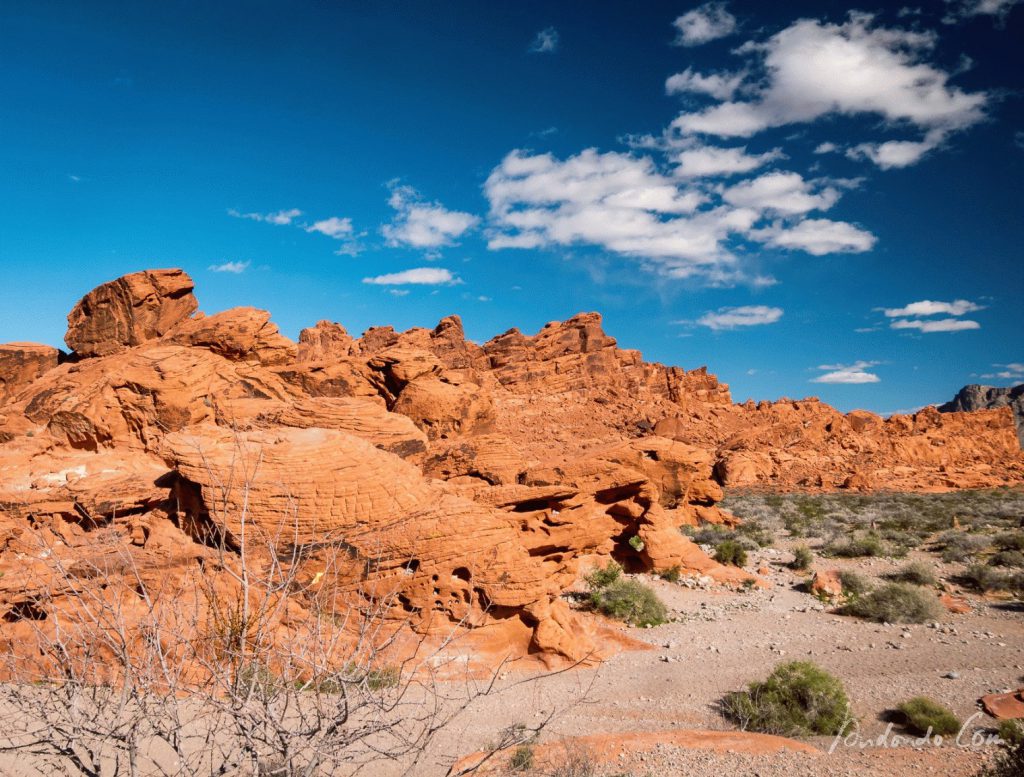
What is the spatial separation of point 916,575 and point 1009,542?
22.9 ft

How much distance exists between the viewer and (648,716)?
28.7 feet

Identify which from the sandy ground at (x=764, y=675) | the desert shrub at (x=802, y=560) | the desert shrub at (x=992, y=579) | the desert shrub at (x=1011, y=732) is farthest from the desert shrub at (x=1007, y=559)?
the desert shrub at (x=1011, y=732)

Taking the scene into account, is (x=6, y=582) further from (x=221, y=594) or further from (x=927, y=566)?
(x=927, y=566)

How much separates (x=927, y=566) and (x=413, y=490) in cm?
1593

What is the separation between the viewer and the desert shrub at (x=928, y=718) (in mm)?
7777

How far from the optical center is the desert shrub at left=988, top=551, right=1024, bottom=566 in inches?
692

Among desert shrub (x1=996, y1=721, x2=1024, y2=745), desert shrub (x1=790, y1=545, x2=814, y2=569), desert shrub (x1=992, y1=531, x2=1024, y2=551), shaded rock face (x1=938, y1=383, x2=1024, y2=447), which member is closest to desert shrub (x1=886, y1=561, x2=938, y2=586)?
desert shrub (x1=790, y1=545, x2=814, y2=569)

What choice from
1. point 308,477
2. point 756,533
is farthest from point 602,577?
point 756,533

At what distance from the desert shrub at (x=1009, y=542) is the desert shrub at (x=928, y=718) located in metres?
15.8

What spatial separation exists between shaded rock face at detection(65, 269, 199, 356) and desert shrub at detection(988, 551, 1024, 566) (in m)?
27.5

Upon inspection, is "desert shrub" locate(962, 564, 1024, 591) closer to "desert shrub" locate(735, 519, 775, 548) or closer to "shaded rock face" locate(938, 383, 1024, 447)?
"desert shrub" locate(735, 519, 775, 548)

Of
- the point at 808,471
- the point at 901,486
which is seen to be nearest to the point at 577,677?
the point at 808,471

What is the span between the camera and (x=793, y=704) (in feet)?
27.7

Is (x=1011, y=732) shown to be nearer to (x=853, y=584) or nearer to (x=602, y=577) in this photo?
(x=602, y=577)
